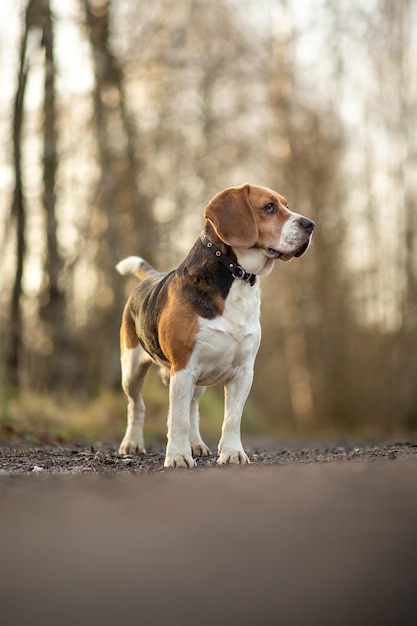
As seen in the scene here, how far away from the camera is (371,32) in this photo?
20391 millimetres

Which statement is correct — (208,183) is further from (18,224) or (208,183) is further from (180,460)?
(180,460)

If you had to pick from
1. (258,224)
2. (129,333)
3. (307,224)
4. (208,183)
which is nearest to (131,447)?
(129,333)

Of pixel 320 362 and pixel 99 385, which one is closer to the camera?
pixel 99 385

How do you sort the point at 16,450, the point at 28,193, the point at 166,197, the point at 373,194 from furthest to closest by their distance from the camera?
1. the point at 373,194
2. the point at 166,197
3. the point at 28,193
4. the point at 16,450

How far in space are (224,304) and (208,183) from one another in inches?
576

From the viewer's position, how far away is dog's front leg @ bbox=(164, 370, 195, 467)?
538 centimetres

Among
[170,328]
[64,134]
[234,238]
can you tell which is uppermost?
[64,134]

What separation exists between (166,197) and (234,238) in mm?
13570

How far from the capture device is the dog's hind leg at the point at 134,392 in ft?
22.3

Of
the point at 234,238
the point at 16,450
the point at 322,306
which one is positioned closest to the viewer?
the point at 234,238

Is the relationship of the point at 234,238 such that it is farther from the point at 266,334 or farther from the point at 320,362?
the point at 266,334

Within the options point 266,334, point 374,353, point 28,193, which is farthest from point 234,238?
point 266,334

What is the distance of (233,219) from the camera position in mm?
5465

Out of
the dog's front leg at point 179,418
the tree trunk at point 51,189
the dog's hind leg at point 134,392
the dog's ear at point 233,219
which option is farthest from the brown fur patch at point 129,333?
the tree trunk at point 51,189
